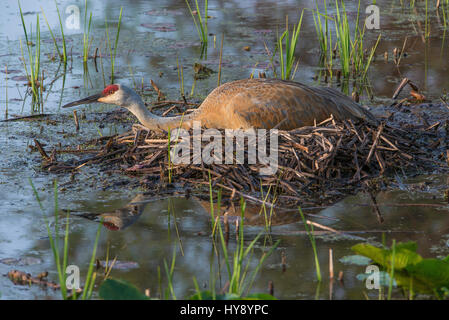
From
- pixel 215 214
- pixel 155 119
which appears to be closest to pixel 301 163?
pixel 215 214

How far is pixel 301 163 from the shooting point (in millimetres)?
5387

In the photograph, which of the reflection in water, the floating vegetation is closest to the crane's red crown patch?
the reflection in water

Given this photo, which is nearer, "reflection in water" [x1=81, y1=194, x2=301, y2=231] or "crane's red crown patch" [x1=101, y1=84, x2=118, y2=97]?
"reflection in water" [x1=81, y1=194, x2=301, y2=231]

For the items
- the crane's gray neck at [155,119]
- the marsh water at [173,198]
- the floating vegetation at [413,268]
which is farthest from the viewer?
the crane's gray neck at [155,119]

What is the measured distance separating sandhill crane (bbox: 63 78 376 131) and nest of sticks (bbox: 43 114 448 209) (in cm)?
12

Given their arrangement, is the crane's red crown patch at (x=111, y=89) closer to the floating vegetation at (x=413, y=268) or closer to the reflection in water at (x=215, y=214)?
the reflection in water at (x=215, y=214)

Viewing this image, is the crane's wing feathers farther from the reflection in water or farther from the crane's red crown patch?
the reflection in water

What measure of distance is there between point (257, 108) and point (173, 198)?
110cm

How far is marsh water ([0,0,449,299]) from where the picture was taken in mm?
4168

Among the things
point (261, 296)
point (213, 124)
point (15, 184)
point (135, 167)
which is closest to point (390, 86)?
point (213, 124)

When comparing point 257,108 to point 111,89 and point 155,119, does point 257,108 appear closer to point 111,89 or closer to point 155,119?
point 155,119

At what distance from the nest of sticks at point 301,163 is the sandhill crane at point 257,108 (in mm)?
124

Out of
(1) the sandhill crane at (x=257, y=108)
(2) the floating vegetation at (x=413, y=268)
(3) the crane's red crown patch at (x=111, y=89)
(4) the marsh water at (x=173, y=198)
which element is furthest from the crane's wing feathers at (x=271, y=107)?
(2) the floating vegetation at (x=413, y=268)

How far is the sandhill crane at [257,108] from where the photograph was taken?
19.2 feet
